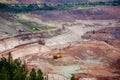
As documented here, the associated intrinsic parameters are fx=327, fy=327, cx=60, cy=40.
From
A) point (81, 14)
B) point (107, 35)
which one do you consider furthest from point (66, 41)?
point (81, 14)

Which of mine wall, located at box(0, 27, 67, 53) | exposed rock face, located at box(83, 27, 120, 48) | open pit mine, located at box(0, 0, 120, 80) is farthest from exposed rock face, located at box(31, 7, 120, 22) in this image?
mine wall, located at box(0, 27, 67, 53)

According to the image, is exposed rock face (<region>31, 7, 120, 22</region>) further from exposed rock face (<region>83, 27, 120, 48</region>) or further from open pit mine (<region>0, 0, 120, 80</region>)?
exposed rock face (<region>83, 27, 120, 48</region>)

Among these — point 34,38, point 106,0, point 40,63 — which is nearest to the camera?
point 40,63

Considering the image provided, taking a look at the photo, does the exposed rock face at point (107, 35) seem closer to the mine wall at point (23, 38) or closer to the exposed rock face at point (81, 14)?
the mine wall at point (23, 38)

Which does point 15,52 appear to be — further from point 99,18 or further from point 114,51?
point 99,18

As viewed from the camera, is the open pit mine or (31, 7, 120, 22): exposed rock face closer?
the open pit mine

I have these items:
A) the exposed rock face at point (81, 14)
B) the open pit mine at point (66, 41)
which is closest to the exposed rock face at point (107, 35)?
the open pit mine at point (66, 41)

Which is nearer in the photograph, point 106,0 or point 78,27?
point 78,27

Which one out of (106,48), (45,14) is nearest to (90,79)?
(106,48)
